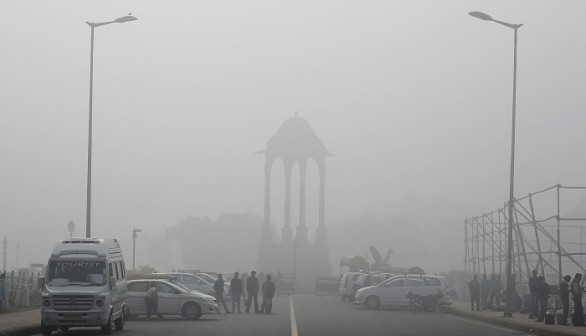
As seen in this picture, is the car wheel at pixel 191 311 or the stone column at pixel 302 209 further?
the stone column at pixel 302 209

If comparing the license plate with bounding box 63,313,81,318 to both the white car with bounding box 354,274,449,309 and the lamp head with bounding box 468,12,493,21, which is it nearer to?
the lamp head with bounding box 468,12,493,21

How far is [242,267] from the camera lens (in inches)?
5984

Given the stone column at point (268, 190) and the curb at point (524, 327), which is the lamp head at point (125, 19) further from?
the stone column at point (268, 190)

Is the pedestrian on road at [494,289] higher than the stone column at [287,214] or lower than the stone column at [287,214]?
lower

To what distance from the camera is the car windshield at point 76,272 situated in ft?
87.5

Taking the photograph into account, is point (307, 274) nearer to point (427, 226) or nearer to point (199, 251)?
point (199, 251)

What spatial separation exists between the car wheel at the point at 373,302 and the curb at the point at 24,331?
2195 centimetres

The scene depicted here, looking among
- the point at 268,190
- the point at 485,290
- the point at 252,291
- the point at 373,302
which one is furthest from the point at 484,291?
the point at 268,190

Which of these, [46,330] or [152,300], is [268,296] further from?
[46,330]

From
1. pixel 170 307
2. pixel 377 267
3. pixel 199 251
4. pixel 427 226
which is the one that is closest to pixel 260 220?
pixel 199 251

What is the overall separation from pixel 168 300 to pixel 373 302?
1409cm

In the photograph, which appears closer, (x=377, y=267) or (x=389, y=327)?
(x=389, y=327)

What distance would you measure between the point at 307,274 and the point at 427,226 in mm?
83240

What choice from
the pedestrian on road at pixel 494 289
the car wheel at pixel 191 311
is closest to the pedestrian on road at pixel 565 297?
the car wheel at pixel 191 311
